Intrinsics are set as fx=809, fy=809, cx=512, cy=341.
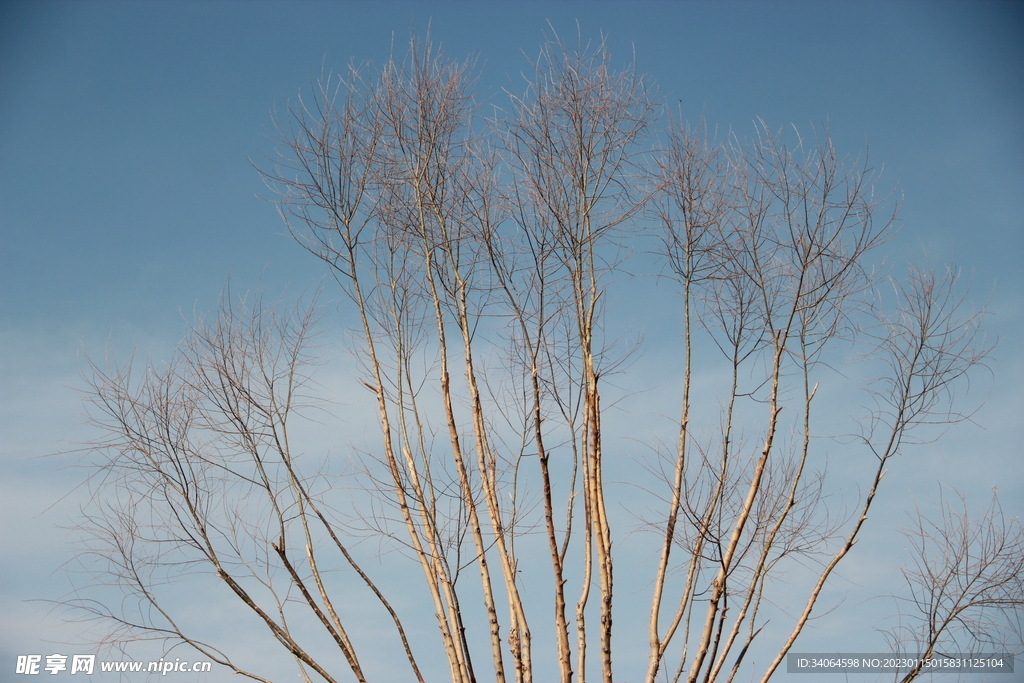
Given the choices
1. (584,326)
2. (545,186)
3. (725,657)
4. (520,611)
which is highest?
(545,186)

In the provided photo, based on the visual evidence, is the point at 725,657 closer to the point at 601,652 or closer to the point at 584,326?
the point at 601,652

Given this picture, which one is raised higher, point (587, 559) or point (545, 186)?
point (545, 186)

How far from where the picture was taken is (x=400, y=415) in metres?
4.06

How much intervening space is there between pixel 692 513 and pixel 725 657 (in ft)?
2.24

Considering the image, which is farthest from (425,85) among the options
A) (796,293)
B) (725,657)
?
(725,657)

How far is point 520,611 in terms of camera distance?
3777mm

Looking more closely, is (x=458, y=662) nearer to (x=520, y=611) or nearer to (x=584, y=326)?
(x=520, y=611)

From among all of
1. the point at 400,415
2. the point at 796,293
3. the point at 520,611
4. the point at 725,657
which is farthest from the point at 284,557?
the point at 796,293

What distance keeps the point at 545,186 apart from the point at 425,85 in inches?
34.0

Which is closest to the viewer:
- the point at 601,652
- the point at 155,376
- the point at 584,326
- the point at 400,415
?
the point at 601,652

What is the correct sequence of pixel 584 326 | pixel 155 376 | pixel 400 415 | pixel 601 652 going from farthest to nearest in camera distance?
pixel 155 376, pixel 400 415, pixel 584 326, pixel 601 652

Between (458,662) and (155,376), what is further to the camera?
(155,376)

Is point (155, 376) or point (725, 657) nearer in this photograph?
point (725, 657)

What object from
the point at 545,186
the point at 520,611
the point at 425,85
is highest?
the point at 425,85
